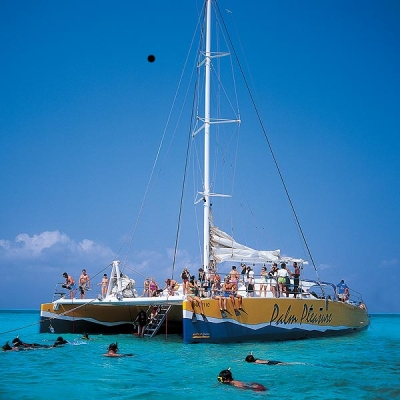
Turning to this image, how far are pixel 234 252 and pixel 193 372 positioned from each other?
1060 centimetres

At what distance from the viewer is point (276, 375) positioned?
13266mm

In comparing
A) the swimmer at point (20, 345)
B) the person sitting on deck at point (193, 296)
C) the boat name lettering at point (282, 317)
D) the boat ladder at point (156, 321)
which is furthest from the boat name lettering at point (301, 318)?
the swimmer at point (20, 345)

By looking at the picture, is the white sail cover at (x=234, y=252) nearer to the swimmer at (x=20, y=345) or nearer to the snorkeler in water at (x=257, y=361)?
A: the swimmer at (x=20, y=345)

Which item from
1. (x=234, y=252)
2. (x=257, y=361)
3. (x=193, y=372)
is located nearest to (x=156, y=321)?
(x=234, y=252)

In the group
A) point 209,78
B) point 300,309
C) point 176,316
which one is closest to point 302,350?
point 300,309

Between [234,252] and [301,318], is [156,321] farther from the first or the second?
[301,318]

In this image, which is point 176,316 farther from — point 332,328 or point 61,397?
point 61,397

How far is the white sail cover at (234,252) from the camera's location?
2327 cm

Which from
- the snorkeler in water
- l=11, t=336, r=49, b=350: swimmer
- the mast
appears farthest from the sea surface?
the mast

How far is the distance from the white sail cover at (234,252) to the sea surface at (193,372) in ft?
16.1

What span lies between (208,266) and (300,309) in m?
4.27

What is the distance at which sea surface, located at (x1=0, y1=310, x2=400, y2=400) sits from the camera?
11.3 m

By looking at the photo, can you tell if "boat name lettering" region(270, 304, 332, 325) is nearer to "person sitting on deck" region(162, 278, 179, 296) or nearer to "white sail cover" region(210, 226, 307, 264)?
"white sail cover" region(210, 226, 307, 264)

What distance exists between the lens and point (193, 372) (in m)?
13.5
